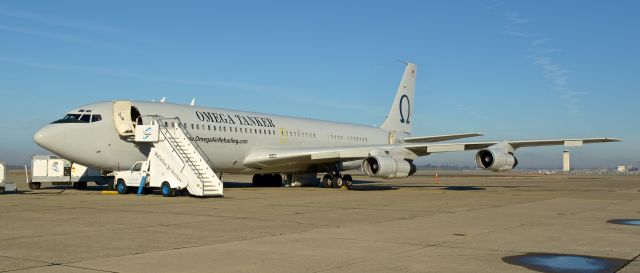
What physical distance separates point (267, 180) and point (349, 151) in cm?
728

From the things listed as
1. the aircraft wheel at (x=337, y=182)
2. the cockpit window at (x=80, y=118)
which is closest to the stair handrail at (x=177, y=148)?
the cockpit window at (x=80, y=118)

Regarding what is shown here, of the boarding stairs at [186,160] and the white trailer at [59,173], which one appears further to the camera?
the white trailer at [59,173]

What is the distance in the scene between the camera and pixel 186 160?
21.8 metres

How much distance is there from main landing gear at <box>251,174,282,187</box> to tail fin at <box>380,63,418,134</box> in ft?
32.7

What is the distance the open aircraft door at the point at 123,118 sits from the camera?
23.2m

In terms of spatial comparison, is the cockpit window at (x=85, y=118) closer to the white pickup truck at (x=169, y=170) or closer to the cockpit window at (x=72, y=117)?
the cockpit window at (x=72, y=117)

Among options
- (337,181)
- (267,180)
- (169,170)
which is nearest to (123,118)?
(169,170)

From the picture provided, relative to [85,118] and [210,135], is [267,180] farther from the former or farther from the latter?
[85,118]

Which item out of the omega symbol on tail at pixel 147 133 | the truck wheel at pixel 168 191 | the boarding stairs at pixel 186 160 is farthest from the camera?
the omega symbol on tail at pixel 147 133

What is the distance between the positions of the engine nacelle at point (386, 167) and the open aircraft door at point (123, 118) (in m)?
9.98

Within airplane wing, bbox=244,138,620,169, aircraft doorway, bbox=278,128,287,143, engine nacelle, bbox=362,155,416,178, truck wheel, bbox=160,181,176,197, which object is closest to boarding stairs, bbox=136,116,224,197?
truck wheel, bbox=160,181,176,197

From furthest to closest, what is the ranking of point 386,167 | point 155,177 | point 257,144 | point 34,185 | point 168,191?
point 34,185 → point 257,144 → point 386,167 → point 155,177 → point 168,191

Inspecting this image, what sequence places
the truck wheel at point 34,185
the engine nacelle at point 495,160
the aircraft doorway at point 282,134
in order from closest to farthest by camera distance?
the engine nacelle at point 495,160 < the truck wheel at point 34,185 < the aircraft doorway at point 282,134

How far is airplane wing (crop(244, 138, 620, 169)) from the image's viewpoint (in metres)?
26.4
